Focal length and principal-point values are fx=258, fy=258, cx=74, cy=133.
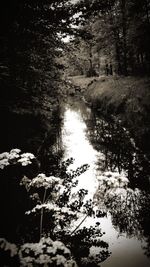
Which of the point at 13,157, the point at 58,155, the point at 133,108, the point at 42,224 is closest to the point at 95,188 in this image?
the point at 42,224

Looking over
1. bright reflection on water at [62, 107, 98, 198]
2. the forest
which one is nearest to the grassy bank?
the forest

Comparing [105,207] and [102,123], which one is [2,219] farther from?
[102,123]

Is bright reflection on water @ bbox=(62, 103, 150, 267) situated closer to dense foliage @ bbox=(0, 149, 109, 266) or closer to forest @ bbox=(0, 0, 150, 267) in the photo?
forest @ bbox=(0, 0, 150, 267)

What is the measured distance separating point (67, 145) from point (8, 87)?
19.8 ft

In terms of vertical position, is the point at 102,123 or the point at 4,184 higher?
the point at 102,123

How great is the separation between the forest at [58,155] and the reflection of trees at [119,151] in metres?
0.05

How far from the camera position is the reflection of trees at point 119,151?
1043 cm

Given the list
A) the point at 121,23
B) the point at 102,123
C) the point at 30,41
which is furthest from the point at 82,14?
the point at 121,23

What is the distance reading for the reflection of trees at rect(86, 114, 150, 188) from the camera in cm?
1043

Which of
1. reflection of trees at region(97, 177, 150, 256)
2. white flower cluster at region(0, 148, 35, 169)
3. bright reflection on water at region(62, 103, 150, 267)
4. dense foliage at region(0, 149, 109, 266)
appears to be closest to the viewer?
dense foliage at region(0, 149, 109, 266)

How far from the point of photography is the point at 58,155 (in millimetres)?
13531

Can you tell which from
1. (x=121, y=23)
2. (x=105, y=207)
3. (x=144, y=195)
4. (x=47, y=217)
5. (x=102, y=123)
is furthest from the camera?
(x=121, y=23)

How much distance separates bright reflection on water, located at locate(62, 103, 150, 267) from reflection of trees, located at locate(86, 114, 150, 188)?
51 centimetres

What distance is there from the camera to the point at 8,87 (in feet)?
36.0
